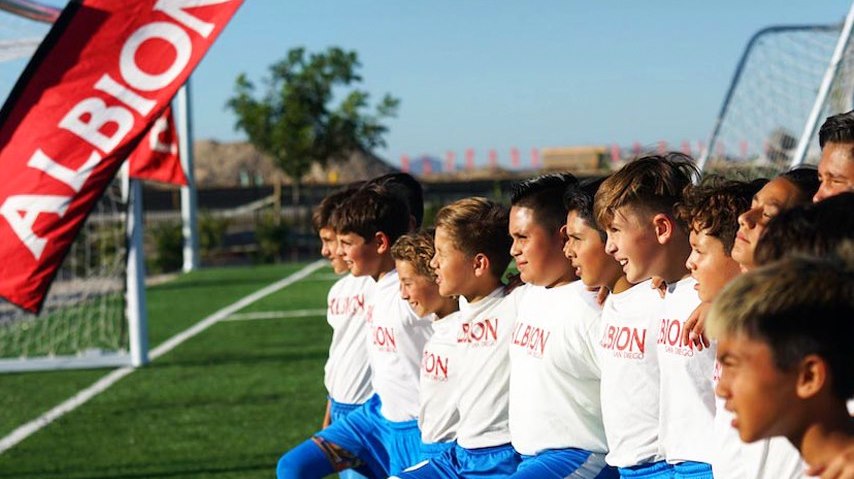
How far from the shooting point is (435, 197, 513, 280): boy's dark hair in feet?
14.4

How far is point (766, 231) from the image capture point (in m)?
2.26

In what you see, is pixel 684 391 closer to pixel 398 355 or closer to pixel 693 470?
pixel 693 470

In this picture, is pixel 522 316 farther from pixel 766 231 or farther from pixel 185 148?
pixel 185 148

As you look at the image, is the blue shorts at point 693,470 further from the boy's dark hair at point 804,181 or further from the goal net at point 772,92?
the goal net at point 772,92

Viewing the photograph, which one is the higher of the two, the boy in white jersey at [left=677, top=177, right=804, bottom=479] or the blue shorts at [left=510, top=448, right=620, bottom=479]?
the boy in white jersey at [left=677, top=177, right=804, bottom=479]

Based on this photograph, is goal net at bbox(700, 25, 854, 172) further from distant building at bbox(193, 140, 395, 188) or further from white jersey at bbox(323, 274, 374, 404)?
distant building at bbox(193, 140, 395, 188)

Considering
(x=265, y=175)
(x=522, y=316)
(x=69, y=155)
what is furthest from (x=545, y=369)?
(x=265, y=175)

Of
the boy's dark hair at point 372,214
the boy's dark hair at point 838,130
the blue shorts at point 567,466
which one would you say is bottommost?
the blue shorts at point 567,466

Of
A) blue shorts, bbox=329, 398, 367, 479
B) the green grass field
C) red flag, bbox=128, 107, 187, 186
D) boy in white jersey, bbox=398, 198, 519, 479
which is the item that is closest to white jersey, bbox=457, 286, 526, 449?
boy in white jersey, bbox=398, 198, 519, 479

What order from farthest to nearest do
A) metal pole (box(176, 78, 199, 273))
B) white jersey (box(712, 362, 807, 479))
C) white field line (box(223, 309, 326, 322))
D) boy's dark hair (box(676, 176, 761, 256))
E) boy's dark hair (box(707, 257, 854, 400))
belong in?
metal pole (box(176, 78, 199, 273)) < white field line (box(223, 309, 326, 322)) < boy's dark hair (box(676, 176, 761, 256)) < white jersey (box(712, 362, 807, 479)) < boy's dark hair (box(707, 257, 854, 400))

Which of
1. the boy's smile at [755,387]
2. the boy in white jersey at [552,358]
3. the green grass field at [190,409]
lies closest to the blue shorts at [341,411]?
the green grass field at [190,409]

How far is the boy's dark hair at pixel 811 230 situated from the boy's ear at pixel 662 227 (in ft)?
4.09

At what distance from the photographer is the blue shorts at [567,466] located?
3773mm

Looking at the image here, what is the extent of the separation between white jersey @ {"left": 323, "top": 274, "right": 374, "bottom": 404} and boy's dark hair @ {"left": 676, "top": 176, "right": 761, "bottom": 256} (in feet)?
8.07
